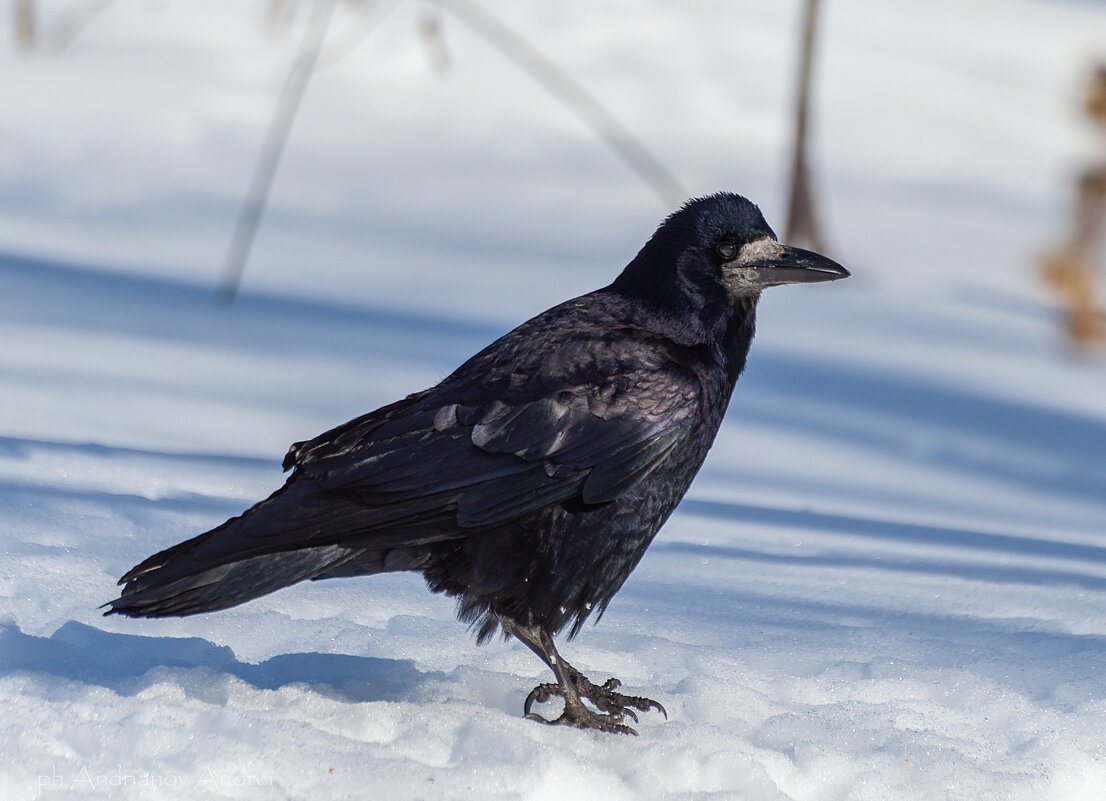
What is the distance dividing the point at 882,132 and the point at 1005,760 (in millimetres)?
9013

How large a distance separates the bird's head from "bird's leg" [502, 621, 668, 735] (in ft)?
2.44

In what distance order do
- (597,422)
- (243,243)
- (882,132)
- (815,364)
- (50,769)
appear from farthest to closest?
(882,132), (243,243), (815,364), (597,422), (50,769)

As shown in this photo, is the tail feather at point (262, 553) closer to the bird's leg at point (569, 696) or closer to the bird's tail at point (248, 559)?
the bird's tail at point (248, 559)

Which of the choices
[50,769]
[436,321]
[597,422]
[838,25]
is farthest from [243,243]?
[838,25]

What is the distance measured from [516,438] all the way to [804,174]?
5353 millimetres

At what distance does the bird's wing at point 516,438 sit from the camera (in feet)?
9.57

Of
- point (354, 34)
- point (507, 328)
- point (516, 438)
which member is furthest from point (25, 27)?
point (516, 438)

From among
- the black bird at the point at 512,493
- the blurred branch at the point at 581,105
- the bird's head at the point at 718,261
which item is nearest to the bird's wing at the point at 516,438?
the black bird at the point at 512,493

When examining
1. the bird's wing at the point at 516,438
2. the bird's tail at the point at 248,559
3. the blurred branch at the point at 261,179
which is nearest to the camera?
the bird's tail at the point at 248,559

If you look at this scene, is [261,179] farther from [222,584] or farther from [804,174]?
[222,584]

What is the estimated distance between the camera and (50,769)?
242 centimetres

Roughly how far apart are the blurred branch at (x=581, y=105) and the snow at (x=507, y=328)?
5.8 inches

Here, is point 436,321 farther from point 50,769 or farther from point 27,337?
point 50,769

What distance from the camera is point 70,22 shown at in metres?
11.1
